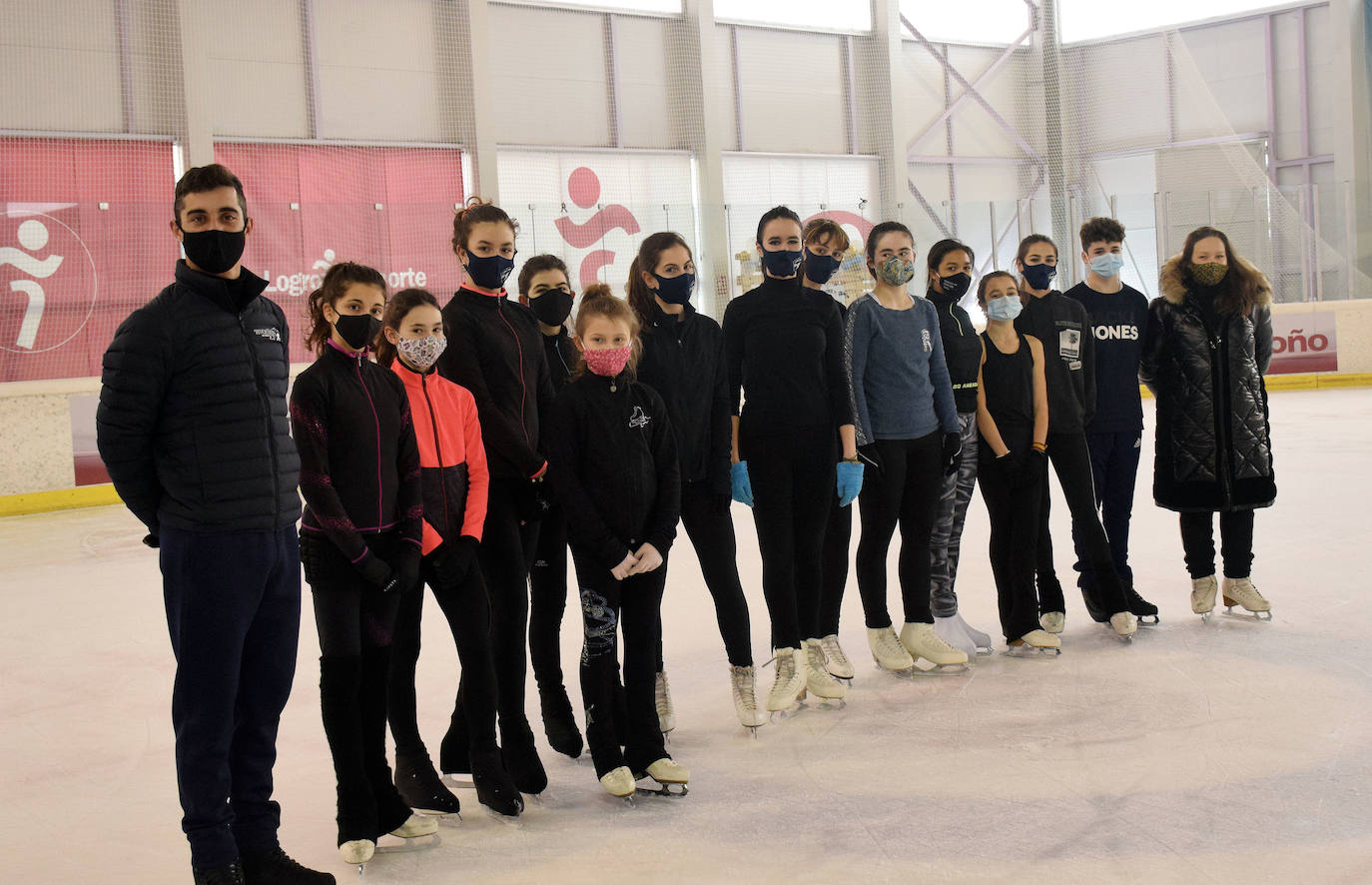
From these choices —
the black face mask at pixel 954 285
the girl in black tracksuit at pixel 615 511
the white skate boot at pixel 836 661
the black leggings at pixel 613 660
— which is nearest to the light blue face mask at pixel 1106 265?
the black face mask at pixel 954 285

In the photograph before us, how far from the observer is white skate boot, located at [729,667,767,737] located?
3.31 metres

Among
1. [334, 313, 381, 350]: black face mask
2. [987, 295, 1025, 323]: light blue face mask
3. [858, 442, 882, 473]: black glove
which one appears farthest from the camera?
[987, 295, 1025, 323]: light blue face mask

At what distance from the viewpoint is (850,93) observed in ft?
53.2

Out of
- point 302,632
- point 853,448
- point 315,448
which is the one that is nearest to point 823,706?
point 853,448

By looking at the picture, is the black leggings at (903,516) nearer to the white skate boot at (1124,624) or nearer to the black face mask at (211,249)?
the white skate boot at (1124,624)

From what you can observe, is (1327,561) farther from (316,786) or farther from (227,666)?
(227,666)

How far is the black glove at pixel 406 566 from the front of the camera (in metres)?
2.57

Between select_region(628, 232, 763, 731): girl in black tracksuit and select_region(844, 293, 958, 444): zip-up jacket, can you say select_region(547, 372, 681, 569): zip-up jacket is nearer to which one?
select_region(628, 232, 763, 731): girl in black tracksuit

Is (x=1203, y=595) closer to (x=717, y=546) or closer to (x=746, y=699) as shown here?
(x=746, y=699)

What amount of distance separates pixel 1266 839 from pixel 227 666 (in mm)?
2030

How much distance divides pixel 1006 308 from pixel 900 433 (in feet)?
2.16

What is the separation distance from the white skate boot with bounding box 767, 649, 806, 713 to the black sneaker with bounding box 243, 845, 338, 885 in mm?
1441

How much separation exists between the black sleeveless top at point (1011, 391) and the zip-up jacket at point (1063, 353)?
74 mm

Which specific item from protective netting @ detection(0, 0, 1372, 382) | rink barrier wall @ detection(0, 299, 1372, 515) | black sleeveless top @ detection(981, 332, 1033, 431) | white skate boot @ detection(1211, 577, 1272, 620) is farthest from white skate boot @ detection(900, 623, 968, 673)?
rink barrier wall @ detection(0, 299, 1372, 515)
